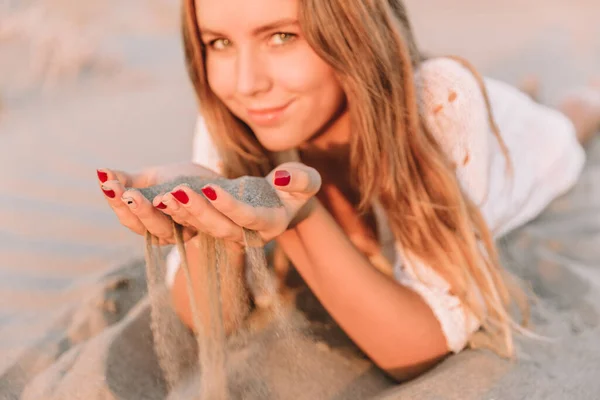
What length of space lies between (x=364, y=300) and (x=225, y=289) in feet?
1.15

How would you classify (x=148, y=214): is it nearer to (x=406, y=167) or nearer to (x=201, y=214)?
(x=201, y=214)

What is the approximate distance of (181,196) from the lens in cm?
109

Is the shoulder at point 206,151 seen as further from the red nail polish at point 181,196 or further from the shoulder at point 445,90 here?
the red nail polish at point 181,196

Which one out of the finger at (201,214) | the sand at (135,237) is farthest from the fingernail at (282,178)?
the sand at (135,237)

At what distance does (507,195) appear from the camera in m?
2.14

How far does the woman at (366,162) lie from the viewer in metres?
1.42

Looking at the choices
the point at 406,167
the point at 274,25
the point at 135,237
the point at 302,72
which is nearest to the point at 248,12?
the point at 274,25

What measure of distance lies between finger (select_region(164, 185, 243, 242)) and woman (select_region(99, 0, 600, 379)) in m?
0.09

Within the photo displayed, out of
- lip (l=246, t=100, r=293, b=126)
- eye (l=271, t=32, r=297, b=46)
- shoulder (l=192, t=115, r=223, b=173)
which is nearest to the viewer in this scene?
eye (l=271, t=32, r=297, b=46)

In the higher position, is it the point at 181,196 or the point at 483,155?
the point at 181,196

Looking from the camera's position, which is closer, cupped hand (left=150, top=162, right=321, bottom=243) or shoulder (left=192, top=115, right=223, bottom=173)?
cupped hand (left=150, top=162, right=321, bottom=243)

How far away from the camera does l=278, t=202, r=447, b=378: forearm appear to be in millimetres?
1465

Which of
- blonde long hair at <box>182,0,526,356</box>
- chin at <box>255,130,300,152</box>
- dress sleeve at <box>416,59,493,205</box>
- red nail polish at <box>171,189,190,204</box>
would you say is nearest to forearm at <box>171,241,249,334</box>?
red nail polish at <box>171,189,190,204</box>

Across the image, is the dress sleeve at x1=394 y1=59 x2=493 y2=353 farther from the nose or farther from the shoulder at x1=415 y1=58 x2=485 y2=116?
the nose
